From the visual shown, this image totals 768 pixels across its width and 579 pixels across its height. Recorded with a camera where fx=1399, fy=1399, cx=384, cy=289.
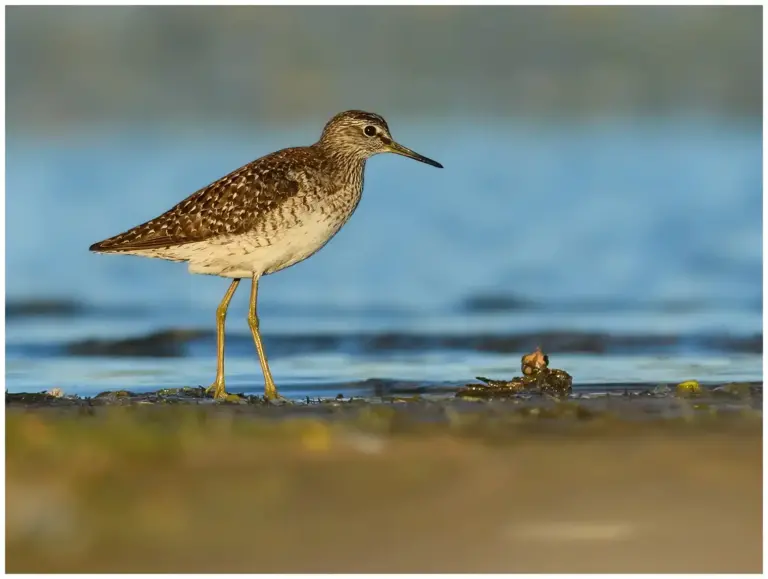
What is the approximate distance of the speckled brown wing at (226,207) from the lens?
10.4 metres

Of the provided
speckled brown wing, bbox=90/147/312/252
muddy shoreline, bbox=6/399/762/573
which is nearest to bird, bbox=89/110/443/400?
speckled brown wing, bbox=90/147/312/252

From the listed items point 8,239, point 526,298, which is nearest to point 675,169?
point 526,298

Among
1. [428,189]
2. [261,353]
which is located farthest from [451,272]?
[261,353]

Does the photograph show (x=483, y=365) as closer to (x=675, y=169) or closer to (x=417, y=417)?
(x=417, y=417)

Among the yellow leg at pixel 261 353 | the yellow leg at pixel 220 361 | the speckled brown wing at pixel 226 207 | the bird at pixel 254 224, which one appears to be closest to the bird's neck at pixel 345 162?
the bird at pixel 254 224

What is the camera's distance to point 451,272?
57.1 feet

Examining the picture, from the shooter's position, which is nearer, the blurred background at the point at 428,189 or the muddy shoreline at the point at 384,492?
the muddy shoreline at the point at 384,492

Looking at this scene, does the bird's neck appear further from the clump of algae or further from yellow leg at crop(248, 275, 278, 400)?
the clump of algae

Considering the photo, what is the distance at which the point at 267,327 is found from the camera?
14.4 m

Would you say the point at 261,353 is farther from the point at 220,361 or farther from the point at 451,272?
the point at 451,272

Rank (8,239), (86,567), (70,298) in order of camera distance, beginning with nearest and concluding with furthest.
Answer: (86,567) → (70,298) → (8,239)

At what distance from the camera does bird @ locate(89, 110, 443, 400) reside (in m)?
10.4

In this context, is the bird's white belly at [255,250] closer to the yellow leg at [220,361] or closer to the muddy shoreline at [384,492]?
the yellow leg at [220,361]

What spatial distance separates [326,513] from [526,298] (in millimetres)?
9365
